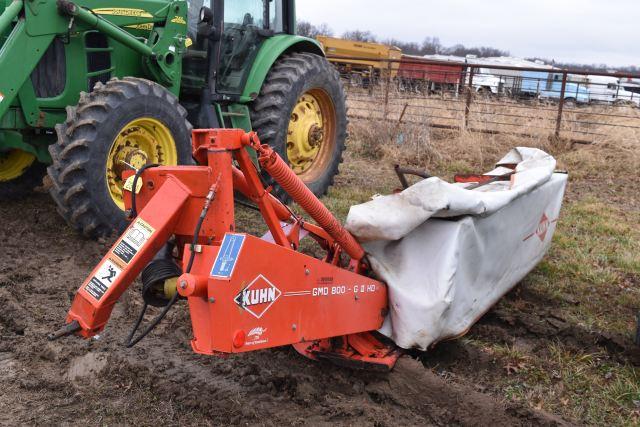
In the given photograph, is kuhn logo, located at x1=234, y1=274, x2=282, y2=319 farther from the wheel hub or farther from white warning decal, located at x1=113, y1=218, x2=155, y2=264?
the wheel hub

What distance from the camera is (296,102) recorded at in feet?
22.1

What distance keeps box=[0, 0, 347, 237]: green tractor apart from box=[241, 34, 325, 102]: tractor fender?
0.04 ft

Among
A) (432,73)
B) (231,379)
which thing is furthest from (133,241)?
(432,73)

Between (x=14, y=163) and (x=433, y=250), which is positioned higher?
(x=433, y=250)

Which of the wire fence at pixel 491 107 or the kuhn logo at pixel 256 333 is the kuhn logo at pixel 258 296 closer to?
the kuhn logo at pixel 256 333

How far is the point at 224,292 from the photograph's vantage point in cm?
260

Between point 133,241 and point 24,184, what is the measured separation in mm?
3761

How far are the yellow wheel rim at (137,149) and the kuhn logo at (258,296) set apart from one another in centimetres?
251

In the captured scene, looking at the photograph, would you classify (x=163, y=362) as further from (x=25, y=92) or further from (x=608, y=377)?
(x=25, y=92)

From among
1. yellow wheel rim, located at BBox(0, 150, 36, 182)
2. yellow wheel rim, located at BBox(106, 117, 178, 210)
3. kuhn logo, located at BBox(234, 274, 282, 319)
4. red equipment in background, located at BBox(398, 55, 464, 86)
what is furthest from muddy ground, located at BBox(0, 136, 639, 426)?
red equipment in background, located at BBox(398, 55, 464, 86)

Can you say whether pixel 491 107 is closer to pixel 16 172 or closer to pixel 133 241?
pixel 16 172

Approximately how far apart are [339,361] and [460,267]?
0.78 m

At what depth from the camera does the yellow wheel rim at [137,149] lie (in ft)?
16.7

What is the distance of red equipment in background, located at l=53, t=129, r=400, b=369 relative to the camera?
264 centimetres
